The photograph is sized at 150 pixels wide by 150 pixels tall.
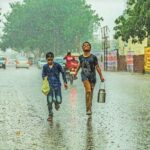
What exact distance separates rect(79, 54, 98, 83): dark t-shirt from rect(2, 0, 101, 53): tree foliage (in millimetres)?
92131

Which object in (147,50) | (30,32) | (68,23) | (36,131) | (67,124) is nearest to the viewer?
(36,131)

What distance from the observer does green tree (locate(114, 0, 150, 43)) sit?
149 ft

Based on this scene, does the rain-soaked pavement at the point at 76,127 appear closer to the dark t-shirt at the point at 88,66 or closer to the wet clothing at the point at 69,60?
the dark t-shirt at the point at 88,66

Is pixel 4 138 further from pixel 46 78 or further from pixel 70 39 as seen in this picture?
pixel 70 39

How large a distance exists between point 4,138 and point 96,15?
105100 millimetres

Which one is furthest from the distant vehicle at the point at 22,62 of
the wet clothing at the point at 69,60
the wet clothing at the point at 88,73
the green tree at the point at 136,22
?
the wet clothing at the point at 88,73

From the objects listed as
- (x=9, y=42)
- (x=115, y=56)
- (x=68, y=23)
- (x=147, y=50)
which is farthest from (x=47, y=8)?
(x=147, y=50)

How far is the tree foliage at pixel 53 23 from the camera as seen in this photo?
10831 cm

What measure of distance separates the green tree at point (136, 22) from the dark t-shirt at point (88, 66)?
1185 inches

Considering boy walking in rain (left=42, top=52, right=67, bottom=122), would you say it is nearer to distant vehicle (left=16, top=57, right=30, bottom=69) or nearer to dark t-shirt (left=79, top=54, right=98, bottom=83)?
dark t-shirt (left=79, top=54, right=98, bottom=83)

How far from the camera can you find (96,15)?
115 metres

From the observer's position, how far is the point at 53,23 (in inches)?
4247

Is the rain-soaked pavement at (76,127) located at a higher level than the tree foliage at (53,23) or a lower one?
lower

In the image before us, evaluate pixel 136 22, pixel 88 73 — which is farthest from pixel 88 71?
pixel 136 22
